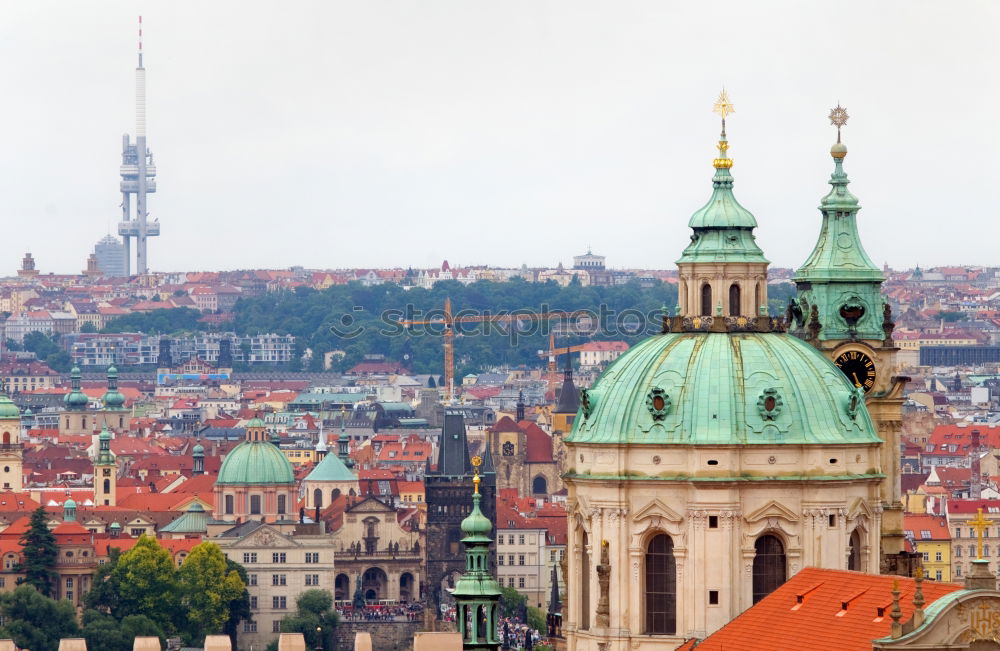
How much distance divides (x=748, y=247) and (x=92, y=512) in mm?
92865

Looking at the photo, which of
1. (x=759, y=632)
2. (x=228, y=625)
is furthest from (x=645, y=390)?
(x=228, y=625)

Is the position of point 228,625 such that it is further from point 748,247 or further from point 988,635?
point 988,635

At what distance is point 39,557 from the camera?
13438 centimetres

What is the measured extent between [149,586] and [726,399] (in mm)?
71027

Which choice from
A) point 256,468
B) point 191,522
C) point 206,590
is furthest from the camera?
point 256,468

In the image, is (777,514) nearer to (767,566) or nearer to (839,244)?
(767,566)

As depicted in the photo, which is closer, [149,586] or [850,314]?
[850,314]

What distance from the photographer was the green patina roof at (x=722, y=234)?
61188 mm

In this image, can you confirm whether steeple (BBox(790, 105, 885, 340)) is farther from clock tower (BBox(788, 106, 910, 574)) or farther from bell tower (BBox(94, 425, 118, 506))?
bell tower (BBox(94, 425, 118, 506))

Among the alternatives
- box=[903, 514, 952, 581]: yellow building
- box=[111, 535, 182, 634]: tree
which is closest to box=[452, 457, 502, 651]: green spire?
box=[903, 514, 952, 581]: yellow building

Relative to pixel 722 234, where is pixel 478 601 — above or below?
below

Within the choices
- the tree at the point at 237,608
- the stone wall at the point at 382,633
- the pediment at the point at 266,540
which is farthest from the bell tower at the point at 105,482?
the stone wall at the point at 382,633

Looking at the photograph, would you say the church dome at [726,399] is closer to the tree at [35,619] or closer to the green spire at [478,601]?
the green spire at [478,601]

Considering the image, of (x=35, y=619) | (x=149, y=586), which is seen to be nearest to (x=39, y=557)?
(x=149, y=586)
